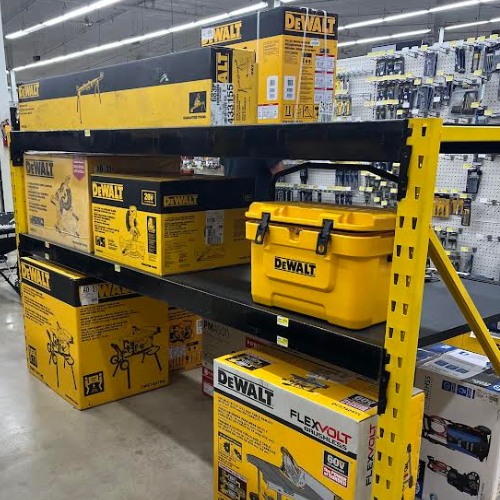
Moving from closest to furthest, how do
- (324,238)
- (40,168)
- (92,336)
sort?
(324,238)
(92,336)
(40,168)

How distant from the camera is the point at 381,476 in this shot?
131 cm

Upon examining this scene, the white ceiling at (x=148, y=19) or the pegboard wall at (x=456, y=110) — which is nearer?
the pegboard wall at (x=456, y=110)

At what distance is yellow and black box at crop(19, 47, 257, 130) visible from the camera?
6.40 feet

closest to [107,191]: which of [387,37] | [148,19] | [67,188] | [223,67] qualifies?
[67,188]

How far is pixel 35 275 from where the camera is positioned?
2.99 m

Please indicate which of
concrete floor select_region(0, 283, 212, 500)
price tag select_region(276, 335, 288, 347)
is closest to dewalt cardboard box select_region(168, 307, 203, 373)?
concrete floor select_region(0, 283, 212, 500)

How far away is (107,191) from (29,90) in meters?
1.15

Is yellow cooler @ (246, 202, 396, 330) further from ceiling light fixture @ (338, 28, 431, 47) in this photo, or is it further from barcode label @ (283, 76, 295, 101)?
ceiling light fixture @ (338, 28, 431, 47)

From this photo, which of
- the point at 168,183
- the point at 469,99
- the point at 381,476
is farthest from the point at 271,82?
the point at 469,99

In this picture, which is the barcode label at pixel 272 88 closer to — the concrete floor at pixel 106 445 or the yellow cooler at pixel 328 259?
the yellow cooler at pixel 328 259

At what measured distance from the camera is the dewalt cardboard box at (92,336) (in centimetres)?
271

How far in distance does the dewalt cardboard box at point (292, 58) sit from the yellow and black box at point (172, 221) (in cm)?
38

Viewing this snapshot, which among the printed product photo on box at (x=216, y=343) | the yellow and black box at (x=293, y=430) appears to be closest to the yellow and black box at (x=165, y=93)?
the yellow and black box at (x=293, y=430)

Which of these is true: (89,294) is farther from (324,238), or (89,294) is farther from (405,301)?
(405,301)
